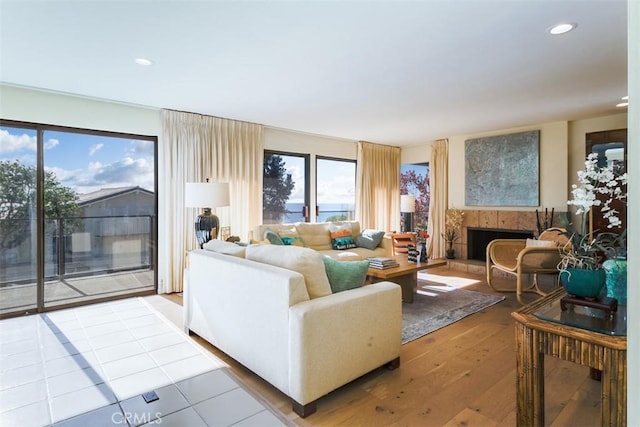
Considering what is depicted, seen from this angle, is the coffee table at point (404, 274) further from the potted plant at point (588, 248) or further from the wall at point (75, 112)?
the wall at point (75, 112)

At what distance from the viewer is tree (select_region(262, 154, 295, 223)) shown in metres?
5.71

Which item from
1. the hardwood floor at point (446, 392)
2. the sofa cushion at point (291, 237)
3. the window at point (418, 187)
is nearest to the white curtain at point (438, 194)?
the window at point (418, 187)

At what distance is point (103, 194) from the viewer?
4.17 meters

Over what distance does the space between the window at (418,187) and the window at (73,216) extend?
5156 millimetres

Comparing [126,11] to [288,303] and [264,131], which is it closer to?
[288,303]

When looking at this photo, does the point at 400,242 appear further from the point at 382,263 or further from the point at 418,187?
the point at 418,187

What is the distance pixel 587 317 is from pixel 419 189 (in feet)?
20.1

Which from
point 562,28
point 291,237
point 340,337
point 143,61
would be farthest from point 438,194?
point 143,61

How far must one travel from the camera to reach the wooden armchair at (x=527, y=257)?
13.2 feet

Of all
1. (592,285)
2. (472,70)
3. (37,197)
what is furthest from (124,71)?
(592,285)

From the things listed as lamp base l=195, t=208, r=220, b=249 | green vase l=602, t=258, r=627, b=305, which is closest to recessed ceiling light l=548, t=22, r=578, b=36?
green vase l=602, t=258, r=627, b=305

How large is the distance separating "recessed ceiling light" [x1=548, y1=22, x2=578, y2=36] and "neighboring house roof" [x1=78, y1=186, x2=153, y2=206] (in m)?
4.55

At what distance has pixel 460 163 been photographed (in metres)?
6.47

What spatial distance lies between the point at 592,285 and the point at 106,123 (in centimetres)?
477
